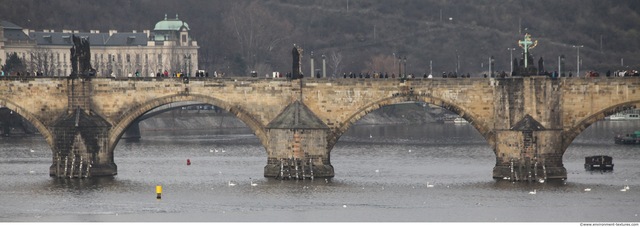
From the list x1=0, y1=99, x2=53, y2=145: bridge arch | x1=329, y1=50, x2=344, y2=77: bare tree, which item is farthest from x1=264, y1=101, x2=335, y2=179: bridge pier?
x1=329, y1=50, x2=344, y2=77: bare tree

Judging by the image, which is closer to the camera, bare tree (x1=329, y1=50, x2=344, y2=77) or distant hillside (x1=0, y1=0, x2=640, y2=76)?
bare tree (x1=329, y1=50, x2=344, y2=77)

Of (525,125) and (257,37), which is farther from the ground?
(257,37)

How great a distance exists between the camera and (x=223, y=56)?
178m

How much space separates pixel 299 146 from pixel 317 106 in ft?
11.2

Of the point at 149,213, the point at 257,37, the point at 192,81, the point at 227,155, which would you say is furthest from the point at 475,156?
the point at 257,37

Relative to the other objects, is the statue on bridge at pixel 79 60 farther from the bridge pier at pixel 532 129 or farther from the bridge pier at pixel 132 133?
the bridge pier at pixel 132 133

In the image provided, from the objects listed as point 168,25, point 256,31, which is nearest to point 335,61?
point 256,31

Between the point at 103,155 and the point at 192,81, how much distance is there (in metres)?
7.96

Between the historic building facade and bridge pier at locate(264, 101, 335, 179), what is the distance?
8558cm

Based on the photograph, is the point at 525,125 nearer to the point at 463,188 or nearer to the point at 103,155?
the point at 463,188

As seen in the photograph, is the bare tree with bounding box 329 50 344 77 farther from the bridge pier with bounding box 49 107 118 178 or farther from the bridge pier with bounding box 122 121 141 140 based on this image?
the bridge pier with bounding box 49 107 118 178

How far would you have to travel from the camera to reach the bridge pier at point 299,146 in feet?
209

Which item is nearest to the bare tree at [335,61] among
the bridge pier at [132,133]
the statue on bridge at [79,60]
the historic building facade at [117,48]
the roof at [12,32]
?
the historic building facade at [117,48]

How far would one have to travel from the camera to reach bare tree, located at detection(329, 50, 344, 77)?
167m
